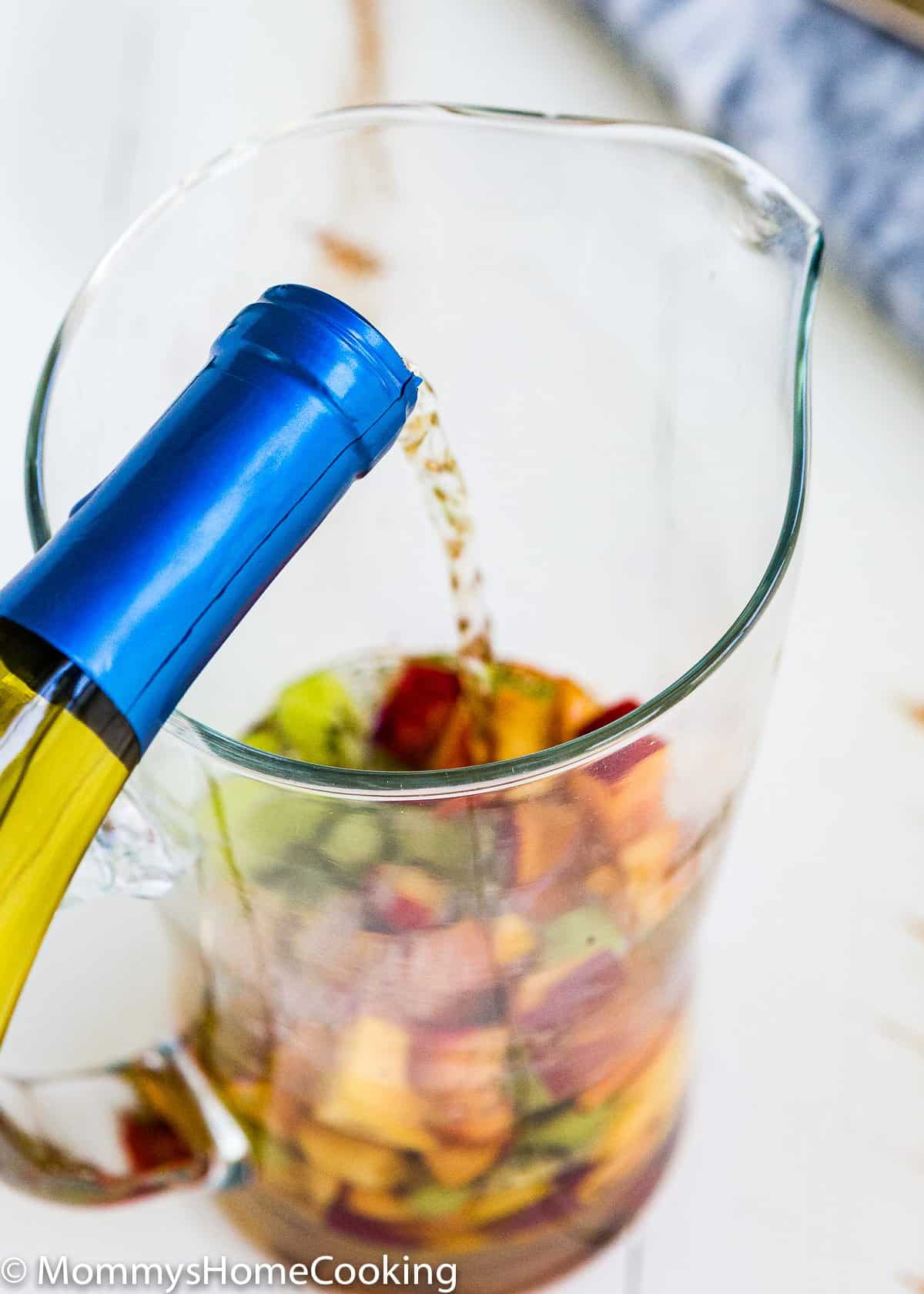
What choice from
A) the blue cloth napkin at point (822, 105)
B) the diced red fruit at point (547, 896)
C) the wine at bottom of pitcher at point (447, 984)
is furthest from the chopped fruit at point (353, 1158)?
the blue cloth napkin at point (822, 105)

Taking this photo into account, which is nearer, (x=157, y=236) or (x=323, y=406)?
(x=323, y=406)

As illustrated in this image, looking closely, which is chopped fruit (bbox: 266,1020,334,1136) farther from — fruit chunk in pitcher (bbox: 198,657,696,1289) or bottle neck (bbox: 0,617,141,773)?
bottle neck (bbox: 0,617,141,773)

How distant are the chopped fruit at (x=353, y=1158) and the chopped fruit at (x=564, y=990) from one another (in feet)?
0.22

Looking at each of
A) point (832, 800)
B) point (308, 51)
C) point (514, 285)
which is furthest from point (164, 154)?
point (832, 800)

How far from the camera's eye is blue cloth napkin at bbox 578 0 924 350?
65 centimetres

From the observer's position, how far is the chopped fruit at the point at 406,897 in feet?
1.13

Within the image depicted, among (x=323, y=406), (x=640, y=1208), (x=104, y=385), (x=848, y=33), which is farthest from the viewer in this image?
(x=848, y=33)

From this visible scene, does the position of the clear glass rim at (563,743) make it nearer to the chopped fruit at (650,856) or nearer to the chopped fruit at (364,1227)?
the chopped fruit at (650,856)

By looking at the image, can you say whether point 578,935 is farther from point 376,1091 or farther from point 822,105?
point 822,105

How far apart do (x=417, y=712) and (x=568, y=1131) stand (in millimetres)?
147

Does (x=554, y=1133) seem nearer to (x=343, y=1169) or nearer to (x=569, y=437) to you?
(x=343, y=1169)

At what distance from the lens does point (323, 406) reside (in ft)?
0.86

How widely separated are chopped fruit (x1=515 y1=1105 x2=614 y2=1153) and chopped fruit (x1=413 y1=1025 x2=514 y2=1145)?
1 cm

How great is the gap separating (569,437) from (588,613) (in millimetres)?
68
